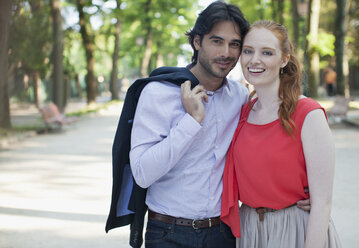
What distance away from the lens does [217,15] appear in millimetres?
2709

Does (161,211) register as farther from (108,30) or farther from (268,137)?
(108,30)

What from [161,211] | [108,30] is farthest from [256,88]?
[108,30]

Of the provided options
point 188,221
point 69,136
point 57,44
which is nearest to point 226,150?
point 188,221

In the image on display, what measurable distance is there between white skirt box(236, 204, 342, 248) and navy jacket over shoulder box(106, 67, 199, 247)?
2.11 ft

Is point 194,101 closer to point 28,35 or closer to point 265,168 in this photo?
point 265,168

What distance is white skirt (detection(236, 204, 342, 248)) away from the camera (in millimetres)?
2543

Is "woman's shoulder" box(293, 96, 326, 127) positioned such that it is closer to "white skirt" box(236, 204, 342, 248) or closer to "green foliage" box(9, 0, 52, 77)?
"white skirt" box(236, 204, 342, 248)

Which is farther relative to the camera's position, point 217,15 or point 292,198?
point 217,15

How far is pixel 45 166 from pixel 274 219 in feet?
25.6

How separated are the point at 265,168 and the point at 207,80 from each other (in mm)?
656

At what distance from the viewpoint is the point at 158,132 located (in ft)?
8.27

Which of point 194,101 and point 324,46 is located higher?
point 194,101

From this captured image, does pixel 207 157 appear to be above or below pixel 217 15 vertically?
below

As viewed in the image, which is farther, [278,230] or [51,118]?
[51,118]
